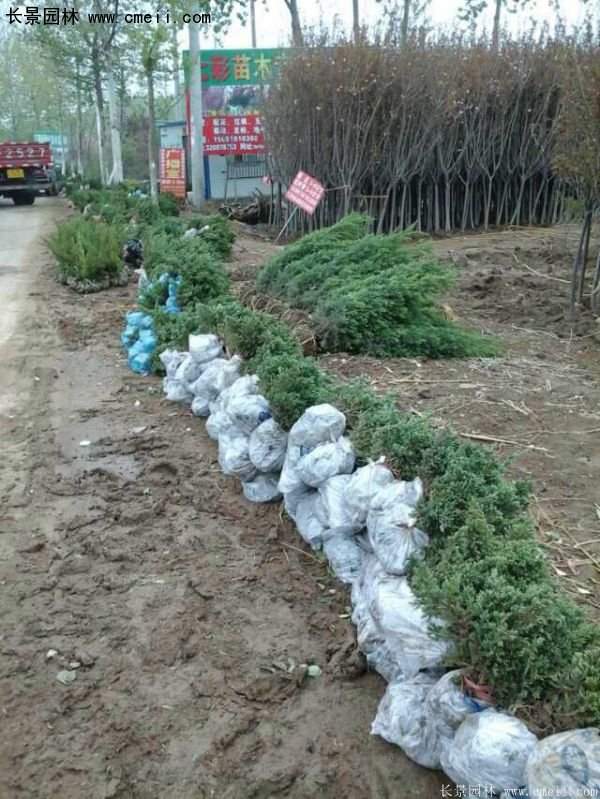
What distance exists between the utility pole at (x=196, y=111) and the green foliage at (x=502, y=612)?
1725 centimetres

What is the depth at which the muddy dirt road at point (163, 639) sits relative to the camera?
2.58 meters

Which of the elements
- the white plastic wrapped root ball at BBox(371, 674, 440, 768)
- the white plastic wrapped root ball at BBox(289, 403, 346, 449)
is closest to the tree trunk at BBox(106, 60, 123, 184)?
the white plastic wrapped root ball at BBox(289, 403, 346, 449)

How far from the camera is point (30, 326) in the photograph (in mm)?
8688

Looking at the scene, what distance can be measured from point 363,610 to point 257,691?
Answer: 54cm

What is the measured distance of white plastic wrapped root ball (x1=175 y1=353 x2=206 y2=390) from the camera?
596cm

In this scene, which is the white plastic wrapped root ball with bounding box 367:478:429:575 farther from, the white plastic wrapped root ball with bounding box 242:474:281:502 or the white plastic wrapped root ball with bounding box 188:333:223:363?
the white plastic wrapped root ball with bounding box 188:333:223:363

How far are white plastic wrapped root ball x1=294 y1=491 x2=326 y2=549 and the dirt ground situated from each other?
102 cm

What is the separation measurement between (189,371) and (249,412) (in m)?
1.50

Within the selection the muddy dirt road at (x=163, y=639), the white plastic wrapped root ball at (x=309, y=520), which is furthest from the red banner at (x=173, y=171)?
the white plastic wrapped root ball at (x=309, y=520)

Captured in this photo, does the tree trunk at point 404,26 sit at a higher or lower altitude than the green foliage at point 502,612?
higher

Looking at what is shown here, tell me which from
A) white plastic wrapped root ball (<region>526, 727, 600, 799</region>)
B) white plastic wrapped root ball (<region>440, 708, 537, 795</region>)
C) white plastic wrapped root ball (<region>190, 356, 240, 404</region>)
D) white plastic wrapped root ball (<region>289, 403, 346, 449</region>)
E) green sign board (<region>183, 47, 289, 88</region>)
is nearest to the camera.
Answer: white plastic wrapped root ball (<region>526, 727, 600, 799</region>)

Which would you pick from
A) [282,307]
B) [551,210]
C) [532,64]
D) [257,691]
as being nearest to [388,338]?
[282,307]

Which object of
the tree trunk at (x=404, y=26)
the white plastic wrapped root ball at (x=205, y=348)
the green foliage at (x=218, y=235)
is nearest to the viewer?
the white plastic wrapped root ball at (x=205, y=348)

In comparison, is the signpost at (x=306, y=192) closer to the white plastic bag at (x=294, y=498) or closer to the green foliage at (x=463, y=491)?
the white plastic bag at (x=294, y=498)
